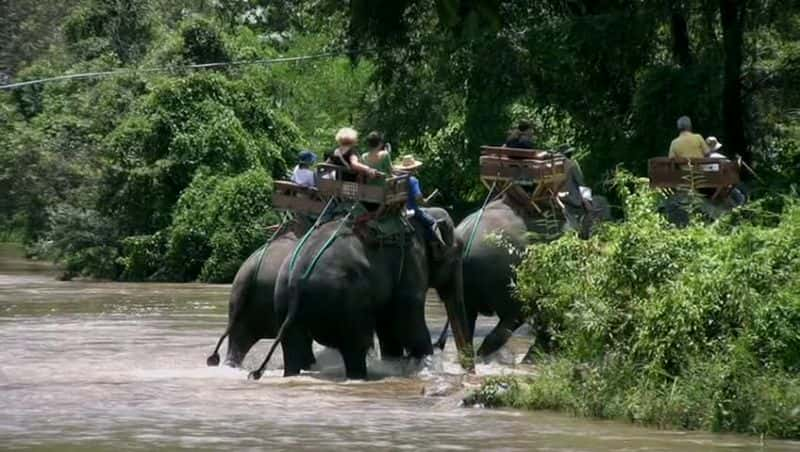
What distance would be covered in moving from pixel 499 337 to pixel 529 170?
1.69 meters

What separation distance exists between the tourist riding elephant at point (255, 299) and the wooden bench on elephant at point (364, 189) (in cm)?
101

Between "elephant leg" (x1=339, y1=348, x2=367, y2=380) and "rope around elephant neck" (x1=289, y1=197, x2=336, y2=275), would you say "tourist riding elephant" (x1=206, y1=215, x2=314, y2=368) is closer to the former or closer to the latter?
"rope around elephant neck" (x1=289, y1=197, x2=336, y2=275)

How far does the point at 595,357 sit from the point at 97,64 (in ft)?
115

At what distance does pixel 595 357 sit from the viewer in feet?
44.4

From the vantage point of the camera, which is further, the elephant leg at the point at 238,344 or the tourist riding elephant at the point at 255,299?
the elephant leg at the point at 238,344

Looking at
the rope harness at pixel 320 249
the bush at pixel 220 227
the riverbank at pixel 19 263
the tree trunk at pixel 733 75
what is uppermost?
the tree trunk at pixel 733 75

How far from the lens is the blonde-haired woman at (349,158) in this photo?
1602cm

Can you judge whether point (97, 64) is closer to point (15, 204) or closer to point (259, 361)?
point (15, 204)

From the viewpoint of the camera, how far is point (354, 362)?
52.5ft

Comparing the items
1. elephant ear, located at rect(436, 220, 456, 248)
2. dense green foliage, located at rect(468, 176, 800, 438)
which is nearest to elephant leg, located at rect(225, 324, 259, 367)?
elephant ear, located at rect(436, 220, 456, 248)

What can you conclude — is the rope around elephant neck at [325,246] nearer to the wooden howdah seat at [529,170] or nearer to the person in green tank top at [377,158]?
the person in green tank top at [377,158]

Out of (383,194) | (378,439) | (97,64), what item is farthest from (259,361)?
(97,64)

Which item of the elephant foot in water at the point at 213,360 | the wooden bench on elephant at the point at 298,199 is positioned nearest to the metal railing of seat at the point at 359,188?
the wooden bench on elephant at the point at 298,199

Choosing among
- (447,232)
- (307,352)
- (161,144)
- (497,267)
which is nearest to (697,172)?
(497,267)
